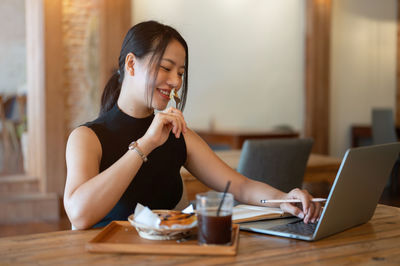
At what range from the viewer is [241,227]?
51.2 inches

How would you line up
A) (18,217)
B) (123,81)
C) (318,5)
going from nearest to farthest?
(123,81) < (18,217) < (318,5)

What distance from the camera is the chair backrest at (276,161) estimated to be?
105 inches

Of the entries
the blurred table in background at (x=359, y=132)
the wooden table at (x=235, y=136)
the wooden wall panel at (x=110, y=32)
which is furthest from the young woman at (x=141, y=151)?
the blurred table in background at (x=359, y=132)

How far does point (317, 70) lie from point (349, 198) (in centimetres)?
500

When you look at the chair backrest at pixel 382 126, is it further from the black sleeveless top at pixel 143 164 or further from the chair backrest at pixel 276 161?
the black sleeveless top at pixel 143 164

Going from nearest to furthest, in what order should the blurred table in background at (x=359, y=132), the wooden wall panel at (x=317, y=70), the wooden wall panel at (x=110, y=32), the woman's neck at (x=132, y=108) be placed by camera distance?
the woman's neck at (x=132, y=108) < the wooden wall panel at (x=110, y=32) < the wooden wall panel at (x=317, y=70) < the blurred table in background at (x=359, y=132)

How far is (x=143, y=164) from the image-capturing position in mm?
1707

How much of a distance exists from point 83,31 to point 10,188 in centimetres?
157

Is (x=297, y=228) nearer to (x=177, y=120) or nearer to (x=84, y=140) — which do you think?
(x=177, y=120)

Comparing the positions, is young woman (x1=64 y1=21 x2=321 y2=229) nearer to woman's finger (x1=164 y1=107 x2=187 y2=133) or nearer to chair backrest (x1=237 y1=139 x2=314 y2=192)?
woman's finger (x1=164 y1=107 x2=187 y2=133)

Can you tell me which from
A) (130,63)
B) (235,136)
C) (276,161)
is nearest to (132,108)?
(130,63)

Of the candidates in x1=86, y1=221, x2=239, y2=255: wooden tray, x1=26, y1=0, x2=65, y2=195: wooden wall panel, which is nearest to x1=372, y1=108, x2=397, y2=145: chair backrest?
x1=26, y1=0, x2=65, y2=195: wooden wall panel

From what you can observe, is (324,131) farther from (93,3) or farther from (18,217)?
(18,217)

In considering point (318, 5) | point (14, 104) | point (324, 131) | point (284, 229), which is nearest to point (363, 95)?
point (324, 131)
